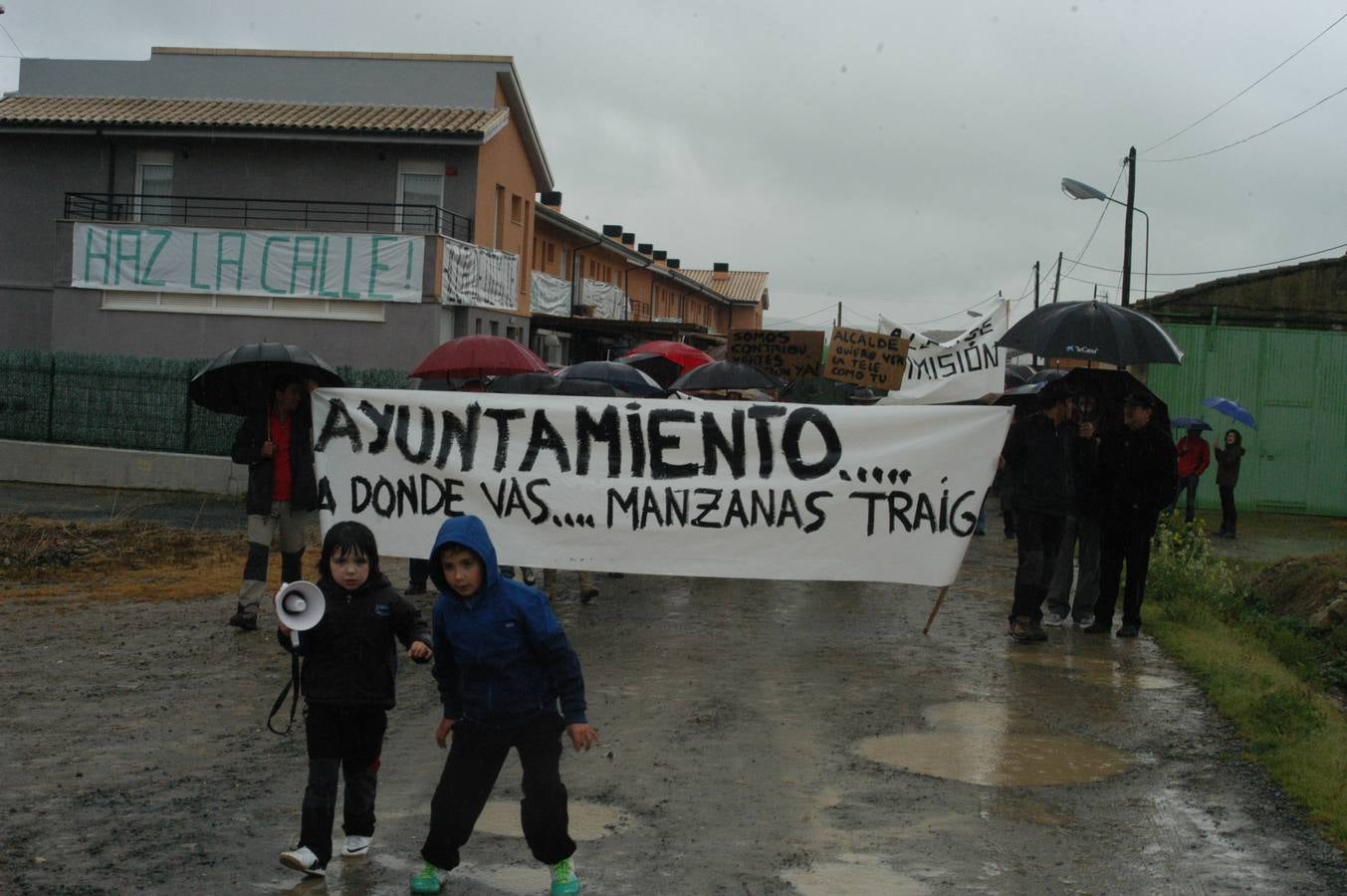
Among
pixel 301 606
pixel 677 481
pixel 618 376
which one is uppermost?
pixel 618 376

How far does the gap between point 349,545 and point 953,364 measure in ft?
43.1

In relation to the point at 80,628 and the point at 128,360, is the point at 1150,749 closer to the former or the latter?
the point at 80,628

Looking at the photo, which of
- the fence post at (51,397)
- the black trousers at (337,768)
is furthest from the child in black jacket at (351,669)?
the fence post at (51,397)

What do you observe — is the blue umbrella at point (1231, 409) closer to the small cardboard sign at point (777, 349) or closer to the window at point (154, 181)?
the small cardboard sign at point (777, 349)

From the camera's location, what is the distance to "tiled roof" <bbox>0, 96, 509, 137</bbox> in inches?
1219

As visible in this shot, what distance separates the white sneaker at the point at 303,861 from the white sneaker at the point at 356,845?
0.24 m

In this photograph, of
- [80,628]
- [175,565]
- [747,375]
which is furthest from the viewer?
[747,375]

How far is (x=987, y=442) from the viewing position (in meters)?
10.1

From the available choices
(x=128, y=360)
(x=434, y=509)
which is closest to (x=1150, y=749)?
(x=434, y=509)

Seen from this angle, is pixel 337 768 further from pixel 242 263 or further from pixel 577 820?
pixel 242 263

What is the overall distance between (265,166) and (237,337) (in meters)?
4.18

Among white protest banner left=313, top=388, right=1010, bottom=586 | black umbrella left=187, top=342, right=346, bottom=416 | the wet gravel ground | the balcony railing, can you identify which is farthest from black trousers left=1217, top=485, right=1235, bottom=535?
the balcony railing

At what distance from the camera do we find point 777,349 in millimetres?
18141

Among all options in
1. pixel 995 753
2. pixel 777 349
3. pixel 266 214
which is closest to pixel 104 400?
pixel 266 214
